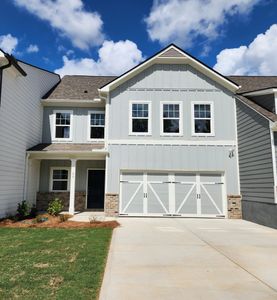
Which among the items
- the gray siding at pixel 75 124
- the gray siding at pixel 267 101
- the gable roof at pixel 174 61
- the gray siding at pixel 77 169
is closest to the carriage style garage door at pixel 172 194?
the gray siding at pixel 77 169

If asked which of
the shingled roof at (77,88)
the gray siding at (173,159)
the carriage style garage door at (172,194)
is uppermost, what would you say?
the shingled roof at (77,88)

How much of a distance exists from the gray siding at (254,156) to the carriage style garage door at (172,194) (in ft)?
4.37

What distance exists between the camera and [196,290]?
4246mm

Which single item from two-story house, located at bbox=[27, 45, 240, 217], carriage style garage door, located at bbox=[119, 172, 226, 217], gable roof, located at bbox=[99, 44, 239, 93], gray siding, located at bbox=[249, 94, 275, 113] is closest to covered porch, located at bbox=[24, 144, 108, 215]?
two-story house, located at bbox=[27, 45, 240, 217]

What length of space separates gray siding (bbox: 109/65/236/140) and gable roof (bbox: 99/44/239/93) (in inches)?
9.4

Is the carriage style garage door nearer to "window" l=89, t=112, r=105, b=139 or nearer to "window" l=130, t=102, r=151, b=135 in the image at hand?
"window" l=130, t=102, r=151, b=135

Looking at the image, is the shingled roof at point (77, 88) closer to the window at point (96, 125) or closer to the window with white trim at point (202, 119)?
the window at point (96, 125)

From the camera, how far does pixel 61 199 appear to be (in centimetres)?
1530

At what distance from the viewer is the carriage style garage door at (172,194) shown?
13.4 m

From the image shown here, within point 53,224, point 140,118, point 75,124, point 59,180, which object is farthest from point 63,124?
point 53,224

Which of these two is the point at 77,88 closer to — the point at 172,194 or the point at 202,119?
the point at 202,119

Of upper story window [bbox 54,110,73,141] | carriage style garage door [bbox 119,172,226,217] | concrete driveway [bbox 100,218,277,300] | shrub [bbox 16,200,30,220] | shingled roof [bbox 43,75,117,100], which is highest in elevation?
shingled roof [bbox 43,75,117,100]

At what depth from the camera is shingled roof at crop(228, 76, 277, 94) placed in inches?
618

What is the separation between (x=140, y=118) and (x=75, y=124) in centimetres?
392
